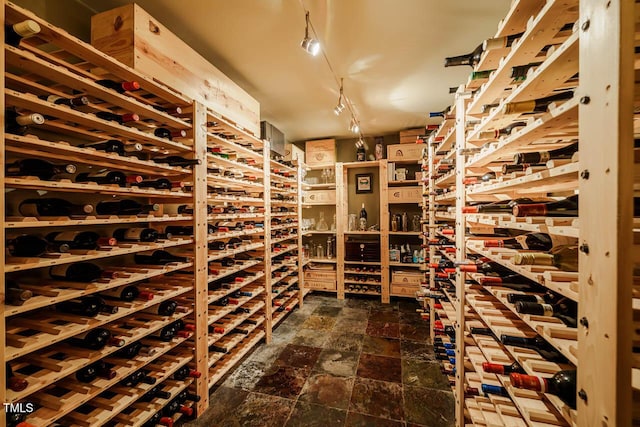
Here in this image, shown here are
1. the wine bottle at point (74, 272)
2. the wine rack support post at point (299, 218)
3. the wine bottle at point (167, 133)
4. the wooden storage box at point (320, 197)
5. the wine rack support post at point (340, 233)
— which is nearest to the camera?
the wine bottle at point (74, 272)

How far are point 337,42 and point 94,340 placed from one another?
7.92ft

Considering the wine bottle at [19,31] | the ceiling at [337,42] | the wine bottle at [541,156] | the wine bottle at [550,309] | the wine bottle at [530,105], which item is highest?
the ceiling at [337,42]

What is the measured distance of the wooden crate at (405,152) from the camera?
401 cm

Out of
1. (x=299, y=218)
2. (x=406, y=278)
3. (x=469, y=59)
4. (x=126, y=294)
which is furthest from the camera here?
(x=406, y=278)

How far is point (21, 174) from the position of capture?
1.08 meters

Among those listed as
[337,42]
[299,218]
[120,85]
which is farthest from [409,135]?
[120,85]

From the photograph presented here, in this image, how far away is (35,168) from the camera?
1.09 meters

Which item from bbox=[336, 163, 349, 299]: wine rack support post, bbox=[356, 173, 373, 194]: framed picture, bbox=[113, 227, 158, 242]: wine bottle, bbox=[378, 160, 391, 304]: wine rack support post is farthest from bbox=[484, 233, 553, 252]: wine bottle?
bbox=[356, 173, 373, 194]: framed picture

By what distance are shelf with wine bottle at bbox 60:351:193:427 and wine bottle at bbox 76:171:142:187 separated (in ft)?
3.64

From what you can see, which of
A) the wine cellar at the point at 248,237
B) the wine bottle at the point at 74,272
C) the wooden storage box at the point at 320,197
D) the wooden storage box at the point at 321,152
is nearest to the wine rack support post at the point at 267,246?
the wine cellar at the point at 248,237

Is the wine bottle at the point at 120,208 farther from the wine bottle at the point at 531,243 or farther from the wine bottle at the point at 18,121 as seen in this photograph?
the wine bottle at the point at 531,243

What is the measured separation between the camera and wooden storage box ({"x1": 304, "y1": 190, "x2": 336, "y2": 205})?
4.57 metres

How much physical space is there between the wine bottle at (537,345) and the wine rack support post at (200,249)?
1.79 metres

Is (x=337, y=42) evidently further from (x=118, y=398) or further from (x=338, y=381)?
(x=338, y=381)
